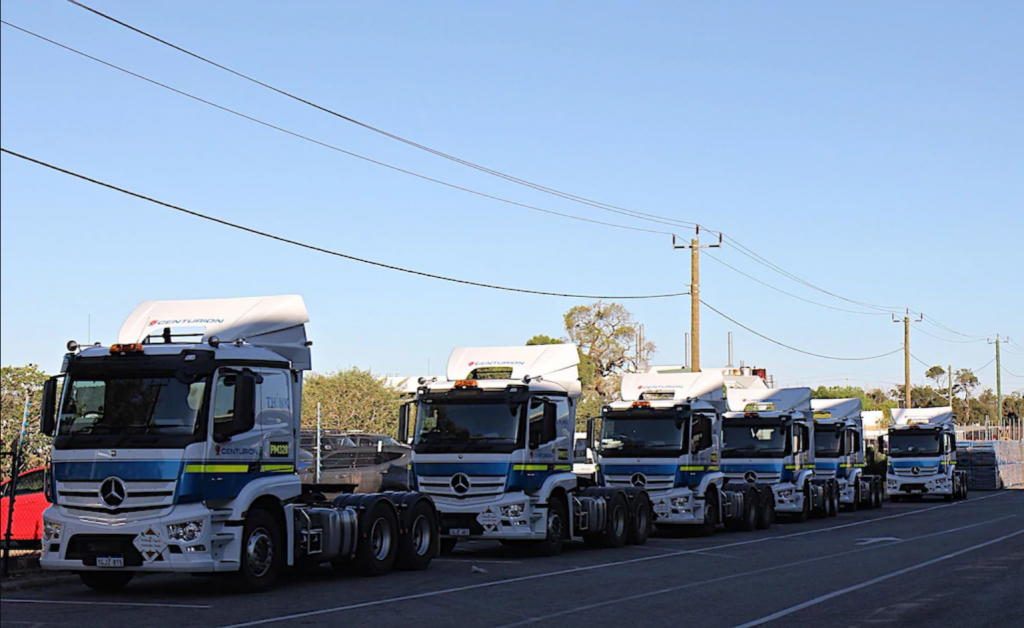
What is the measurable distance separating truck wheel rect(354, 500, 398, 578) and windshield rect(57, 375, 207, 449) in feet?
11.8

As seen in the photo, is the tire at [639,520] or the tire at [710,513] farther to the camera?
the tire at [710,513]

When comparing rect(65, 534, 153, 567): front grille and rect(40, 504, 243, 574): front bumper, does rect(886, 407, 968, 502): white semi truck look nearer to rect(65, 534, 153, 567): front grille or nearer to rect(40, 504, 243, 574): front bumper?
rect(40, 504, 243, 574): front bumper

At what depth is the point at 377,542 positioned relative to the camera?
17469mm

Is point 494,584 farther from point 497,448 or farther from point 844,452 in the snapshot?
point 844,452

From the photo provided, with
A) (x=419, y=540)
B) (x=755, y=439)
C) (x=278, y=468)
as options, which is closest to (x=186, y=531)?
(x=278, y=468)

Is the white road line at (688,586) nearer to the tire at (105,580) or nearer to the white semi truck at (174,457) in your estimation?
the white semi truck at (174,457)

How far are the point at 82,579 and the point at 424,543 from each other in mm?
5135

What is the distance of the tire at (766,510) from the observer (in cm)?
2941

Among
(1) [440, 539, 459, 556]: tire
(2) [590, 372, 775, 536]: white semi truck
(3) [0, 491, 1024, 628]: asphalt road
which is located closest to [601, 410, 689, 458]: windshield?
(2) [590, 372, 775, 536]: white semi truck

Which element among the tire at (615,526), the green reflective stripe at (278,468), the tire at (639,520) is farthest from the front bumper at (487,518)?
the green reflective stripe at (278,468)

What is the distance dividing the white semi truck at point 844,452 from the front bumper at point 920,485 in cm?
400

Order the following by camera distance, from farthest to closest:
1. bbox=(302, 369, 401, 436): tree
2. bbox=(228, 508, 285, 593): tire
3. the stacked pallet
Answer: the stacked pallet, bbox=(302, 369, 401, 436): tree, bbox=(228, 508, 285, 593): tire

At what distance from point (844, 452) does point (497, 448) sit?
20.9 metres

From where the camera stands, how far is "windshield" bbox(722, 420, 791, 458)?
1236 inches
